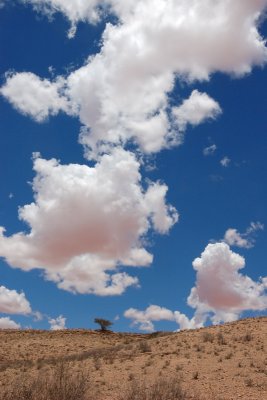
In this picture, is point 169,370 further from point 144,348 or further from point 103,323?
point 103,323

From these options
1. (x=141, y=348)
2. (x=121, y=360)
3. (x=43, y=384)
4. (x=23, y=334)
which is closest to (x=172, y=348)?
(x=141, y=348)

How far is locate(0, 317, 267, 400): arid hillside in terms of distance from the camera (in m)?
18.1

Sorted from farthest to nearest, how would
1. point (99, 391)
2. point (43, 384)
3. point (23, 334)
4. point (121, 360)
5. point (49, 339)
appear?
point (23, 334)
point (49, 339)
point (121, 360)
point (99, 391)
point (43, 384)

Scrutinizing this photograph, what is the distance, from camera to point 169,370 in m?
26.0

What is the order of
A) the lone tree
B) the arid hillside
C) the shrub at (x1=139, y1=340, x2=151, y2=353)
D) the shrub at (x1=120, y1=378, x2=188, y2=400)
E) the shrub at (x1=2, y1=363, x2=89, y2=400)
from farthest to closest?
the lone tree → the shrub at (x1=139, y1=340, x2=151, y2=353) → the arid hillside → the shrub at (x1=120, y1=378, x2=188, y2=400) → the shrub at (x1=2, y1=363, x2=89, y2=400)

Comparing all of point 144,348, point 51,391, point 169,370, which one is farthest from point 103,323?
point 51,391

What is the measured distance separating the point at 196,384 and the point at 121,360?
8377 mm

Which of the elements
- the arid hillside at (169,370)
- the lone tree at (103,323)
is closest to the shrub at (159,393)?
the arid hillside at (169,370)

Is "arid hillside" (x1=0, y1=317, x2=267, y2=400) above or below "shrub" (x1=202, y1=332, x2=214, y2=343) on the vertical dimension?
below

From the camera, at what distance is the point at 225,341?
3319cm

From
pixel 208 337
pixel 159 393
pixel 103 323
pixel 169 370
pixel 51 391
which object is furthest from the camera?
pixel 103 323

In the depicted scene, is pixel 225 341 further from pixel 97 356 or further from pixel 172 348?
pixel 97 356

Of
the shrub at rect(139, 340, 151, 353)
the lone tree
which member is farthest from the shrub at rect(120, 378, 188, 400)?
the lone tree

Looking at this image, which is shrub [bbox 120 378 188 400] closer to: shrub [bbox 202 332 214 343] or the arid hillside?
the arid hillside
